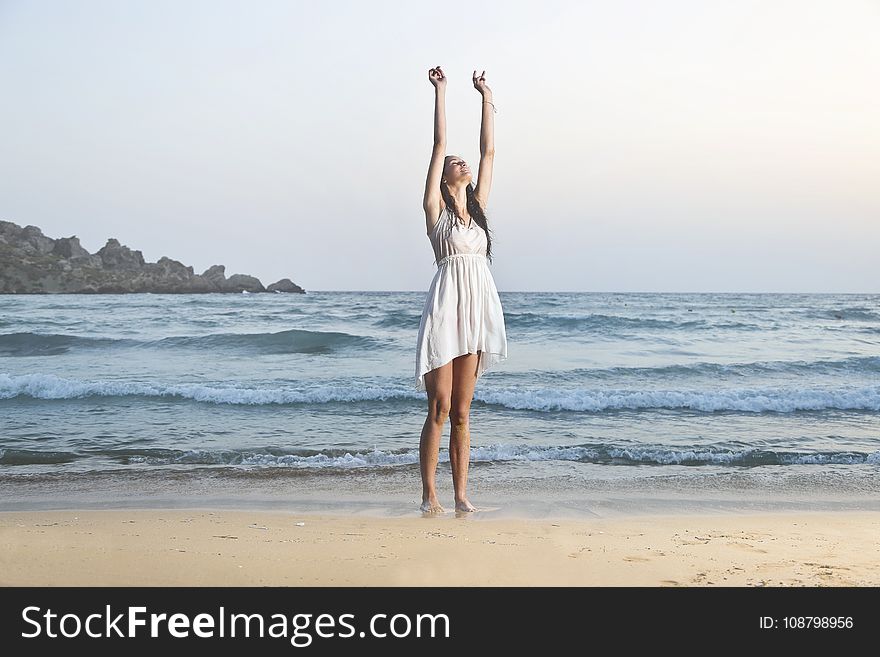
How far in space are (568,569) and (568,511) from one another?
1563 millimetres

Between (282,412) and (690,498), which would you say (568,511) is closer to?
(690,498)

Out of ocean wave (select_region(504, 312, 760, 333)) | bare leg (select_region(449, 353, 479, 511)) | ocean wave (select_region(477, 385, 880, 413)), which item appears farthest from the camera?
ocean wave (select_region(504, 312, 760, 333))

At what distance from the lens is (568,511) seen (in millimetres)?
4332

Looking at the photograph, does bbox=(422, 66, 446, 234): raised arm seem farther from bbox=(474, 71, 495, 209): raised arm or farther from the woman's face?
bbox=(474, 71, 495, 209): raised arm

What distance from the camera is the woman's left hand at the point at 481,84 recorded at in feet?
13.6

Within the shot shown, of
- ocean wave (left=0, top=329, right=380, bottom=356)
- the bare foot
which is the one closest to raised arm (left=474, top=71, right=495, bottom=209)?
the bare foot

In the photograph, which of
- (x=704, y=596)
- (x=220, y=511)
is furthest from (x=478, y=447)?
(x=704, y=596)

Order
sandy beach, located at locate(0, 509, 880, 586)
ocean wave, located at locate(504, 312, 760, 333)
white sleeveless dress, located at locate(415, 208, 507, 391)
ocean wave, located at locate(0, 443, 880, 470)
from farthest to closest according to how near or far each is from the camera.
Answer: ocean wave, located at locate(504, 312, 760, 333) → ocean wave, located at locate(0, 443, 880, 470) → white sleeveless dress, located at locate(415, 208, 507, 391) → sandy beach, located at locate(0, 509, 880, 586)

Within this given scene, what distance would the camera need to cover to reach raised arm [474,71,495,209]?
4094 millimetres

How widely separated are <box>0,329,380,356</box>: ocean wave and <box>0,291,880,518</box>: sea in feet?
0.23

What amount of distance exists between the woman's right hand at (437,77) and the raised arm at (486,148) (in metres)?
0.26

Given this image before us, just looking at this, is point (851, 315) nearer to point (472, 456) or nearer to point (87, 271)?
point (472, 456)

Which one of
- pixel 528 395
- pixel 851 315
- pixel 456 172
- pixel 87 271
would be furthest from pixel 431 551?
pixel 87 271

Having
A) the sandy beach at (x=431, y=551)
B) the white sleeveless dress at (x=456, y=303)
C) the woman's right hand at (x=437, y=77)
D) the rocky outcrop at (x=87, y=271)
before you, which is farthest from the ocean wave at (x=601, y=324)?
the rocky outcrop at (x=87, y=271)
